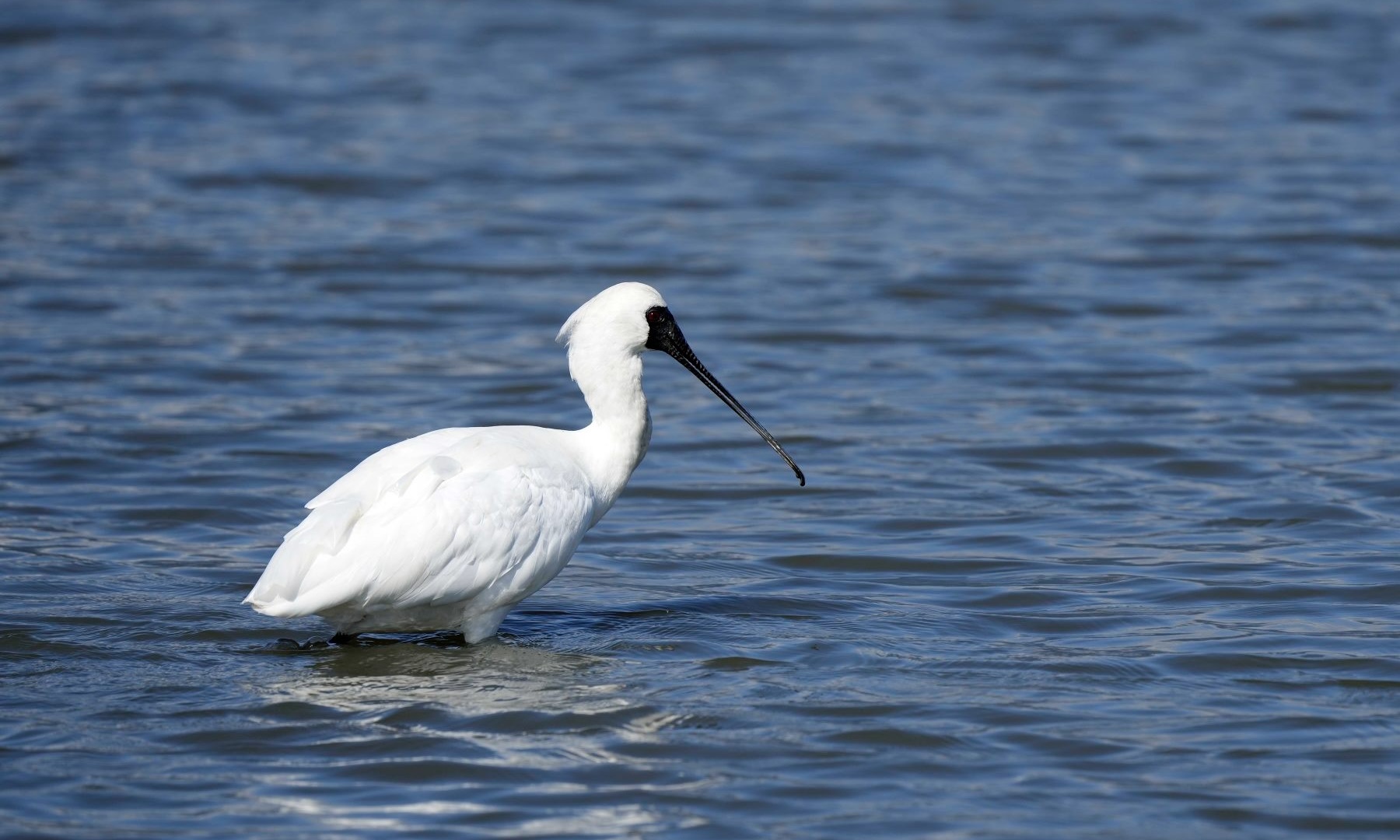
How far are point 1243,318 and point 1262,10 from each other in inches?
498

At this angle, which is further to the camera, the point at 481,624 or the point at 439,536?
the point at 481,624

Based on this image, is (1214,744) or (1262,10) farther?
(1262,10)

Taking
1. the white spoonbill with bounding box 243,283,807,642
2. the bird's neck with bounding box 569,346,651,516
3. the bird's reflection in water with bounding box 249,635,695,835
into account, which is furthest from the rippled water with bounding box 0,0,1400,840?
the bird's neck with bounding box 569,346,651,516

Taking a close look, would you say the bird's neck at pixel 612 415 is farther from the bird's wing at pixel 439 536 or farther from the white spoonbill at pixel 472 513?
the bird's wing at pixel 439 536

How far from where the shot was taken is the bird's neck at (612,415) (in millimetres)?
9234

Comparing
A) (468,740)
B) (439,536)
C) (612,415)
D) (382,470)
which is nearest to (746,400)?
(612,415)

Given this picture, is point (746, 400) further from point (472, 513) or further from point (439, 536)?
point (439, 536)

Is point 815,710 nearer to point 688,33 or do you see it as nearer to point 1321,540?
point 1321,540

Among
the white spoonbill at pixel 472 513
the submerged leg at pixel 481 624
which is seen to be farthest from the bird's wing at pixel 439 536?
the submerged leg at pixel 481 624

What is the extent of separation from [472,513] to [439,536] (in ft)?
0.61

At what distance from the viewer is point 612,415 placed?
9.25m

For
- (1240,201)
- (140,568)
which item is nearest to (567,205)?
(1240,201)

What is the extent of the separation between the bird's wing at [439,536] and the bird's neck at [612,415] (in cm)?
33

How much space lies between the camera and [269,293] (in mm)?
16125
